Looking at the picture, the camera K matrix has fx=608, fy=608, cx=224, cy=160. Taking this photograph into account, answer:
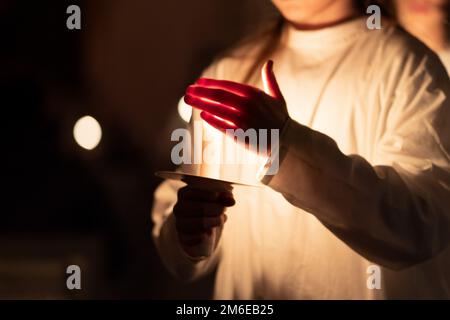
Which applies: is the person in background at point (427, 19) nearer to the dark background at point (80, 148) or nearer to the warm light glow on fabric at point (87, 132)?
the dark background at point (80, 148)

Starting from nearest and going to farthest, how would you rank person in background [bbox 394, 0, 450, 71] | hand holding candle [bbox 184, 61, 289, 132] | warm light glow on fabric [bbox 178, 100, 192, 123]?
hand holding candle [bbox 184, 61, 289, 132]
person in background [bbox 394, 0, 450, 71]
warm light glow on fabric [bbox 178, 100, 192, 123]

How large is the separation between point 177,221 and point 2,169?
43cm

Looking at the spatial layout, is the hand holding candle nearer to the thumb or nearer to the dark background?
the thumb

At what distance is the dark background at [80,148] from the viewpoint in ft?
3.94

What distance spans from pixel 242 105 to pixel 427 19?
40 cm

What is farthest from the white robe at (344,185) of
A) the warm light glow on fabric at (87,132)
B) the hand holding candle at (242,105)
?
the warm light glow on fabric at (87,132)

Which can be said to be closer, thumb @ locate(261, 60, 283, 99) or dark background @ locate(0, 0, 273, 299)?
thumb @ locate(261, 60, 283, 99)

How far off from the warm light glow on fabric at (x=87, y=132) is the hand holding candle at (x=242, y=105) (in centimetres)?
39

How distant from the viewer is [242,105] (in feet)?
2.82

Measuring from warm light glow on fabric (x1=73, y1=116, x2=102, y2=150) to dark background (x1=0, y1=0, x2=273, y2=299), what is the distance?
1 cm

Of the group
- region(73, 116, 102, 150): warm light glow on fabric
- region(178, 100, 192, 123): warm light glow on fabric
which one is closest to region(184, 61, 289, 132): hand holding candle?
region(178, 100, 192, 123): warm light glow on fabric

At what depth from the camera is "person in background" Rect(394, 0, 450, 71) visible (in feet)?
3.35

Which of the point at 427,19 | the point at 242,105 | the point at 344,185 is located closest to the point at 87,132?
the point at 242,105
